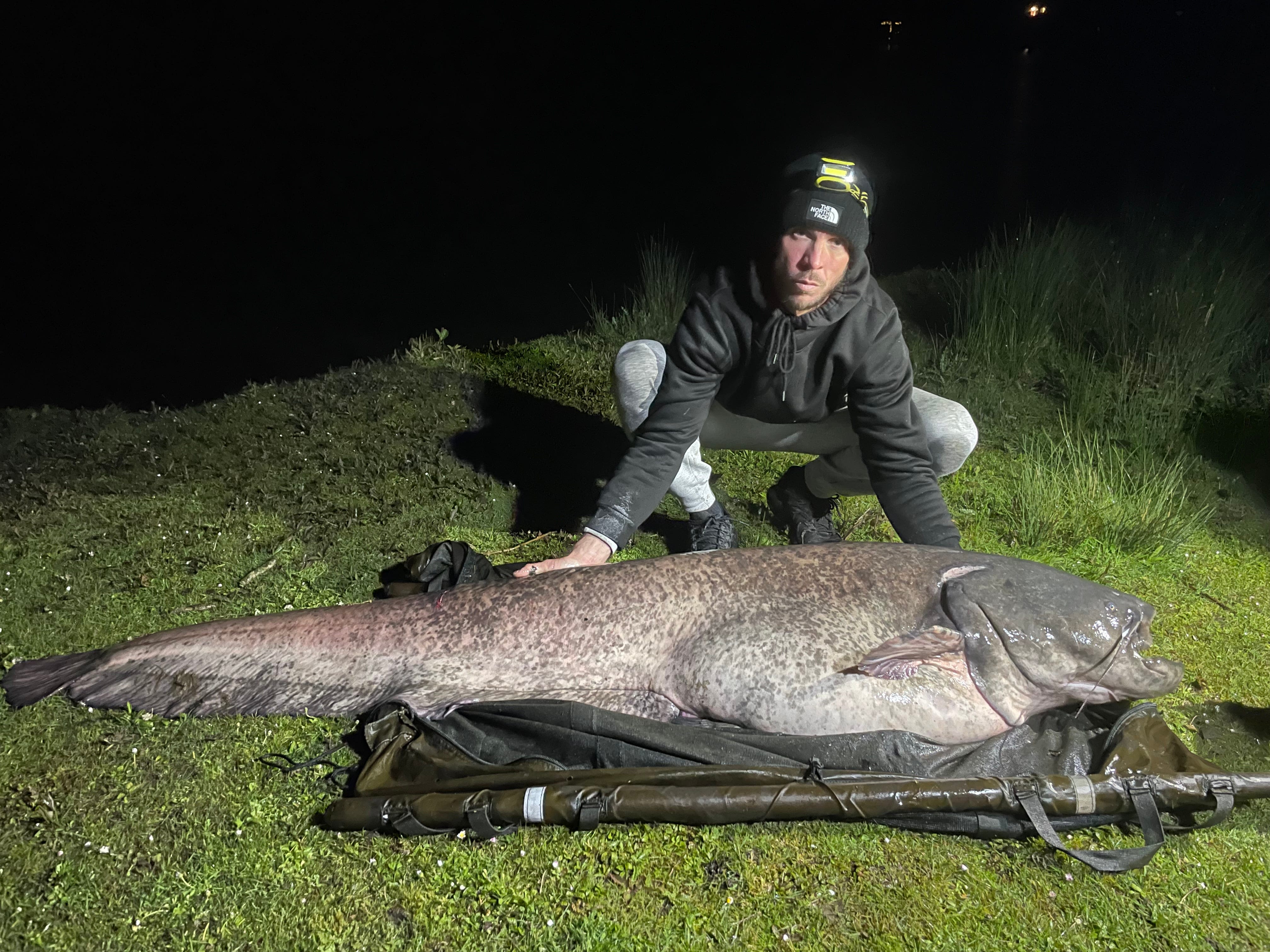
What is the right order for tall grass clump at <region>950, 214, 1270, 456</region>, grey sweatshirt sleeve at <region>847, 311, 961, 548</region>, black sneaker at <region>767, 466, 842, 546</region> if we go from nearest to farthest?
1. grey sweatshirt sleeve at <region>847, 311, 961, 548</region>
2. black sneaker at <region>767, 466, 842, 546</region>
3. tall grass clump at <region>950, 214, 1270, 456</region>

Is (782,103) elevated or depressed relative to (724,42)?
depressed

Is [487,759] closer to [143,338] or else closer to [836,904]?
[836,904]

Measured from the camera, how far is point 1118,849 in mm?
2023

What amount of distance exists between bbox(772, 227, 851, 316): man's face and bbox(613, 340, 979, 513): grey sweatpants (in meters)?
0.72

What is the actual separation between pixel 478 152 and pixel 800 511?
9407 mm

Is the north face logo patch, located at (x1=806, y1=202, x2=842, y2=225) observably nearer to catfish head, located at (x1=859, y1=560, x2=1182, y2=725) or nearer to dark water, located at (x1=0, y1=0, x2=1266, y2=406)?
catfish head, located at (x1=859, y1=560, x2=1182, y2=725)

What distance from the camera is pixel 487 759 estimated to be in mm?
2309

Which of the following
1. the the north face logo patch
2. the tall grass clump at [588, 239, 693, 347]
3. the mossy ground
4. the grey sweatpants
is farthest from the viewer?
the tall grass clump at [588, 239, 693, 347]

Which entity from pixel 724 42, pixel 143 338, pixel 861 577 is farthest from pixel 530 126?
pixel 861 577

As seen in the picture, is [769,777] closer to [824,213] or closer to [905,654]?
[905,654]

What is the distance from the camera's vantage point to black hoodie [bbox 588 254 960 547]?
9.44ft

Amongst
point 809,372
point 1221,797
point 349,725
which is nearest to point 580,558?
point 349,725

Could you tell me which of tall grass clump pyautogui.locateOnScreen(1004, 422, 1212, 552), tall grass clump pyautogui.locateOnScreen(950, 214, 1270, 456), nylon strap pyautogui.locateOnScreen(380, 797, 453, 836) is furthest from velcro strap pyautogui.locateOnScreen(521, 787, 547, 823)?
tall grass clump pyautogui.locateOnScreen(950, 214, 1270, 456)

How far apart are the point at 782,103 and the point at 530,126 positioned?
4209 mm
